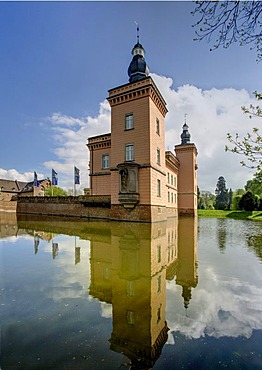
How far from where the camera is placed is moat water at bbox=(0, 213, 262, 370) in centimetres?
239

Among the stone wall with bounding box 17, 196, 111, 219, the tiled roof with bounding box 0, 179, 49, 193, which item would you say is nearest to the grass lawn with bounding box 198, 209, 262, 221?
the stone wall with bounding box 17, 196, 111, 219

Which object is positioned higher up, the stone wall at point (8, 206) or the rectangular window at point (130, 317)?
the stone wall at point (8, 206)

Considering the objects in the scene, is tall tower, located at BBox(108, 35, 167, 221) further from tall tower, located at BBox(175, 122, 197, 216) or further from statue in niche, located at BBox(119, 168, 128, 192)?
tall tower, located at BBox(175, 122, 197, 216)

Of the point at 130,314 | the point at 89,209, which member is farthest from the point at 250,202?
the point at 130,314

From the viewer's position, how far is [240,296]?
411 cm

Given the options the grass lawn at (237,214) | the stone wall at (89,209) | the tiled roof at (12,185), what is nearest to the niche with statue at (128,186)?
the stone wall at (89,209)

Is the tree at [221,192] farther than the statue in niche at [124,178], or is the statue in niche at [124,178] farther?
the tree at [221,192]

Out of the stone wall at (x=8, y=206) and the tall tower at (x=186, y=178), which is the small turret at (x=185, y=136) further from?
the stone wall at (x=8, y=206)

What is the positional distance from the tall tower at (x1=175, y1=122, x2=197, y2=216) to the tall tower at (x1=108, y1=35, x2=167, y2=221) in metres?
13.7

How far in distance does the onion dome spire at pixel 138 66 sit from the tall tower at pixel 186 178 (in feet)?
49.8

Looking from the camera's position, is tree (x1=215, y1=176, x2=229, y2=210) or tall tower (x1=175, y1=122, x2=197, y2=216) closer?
tall tower (x1=175, y1=122, x2=197, y2=216)

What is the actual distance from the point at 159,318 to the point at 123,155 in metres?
17.1

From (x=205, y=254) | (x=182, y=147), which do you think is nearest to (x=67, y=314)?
(x=205, y=254)

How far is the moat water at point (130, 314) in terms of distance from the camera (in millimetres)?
2391
